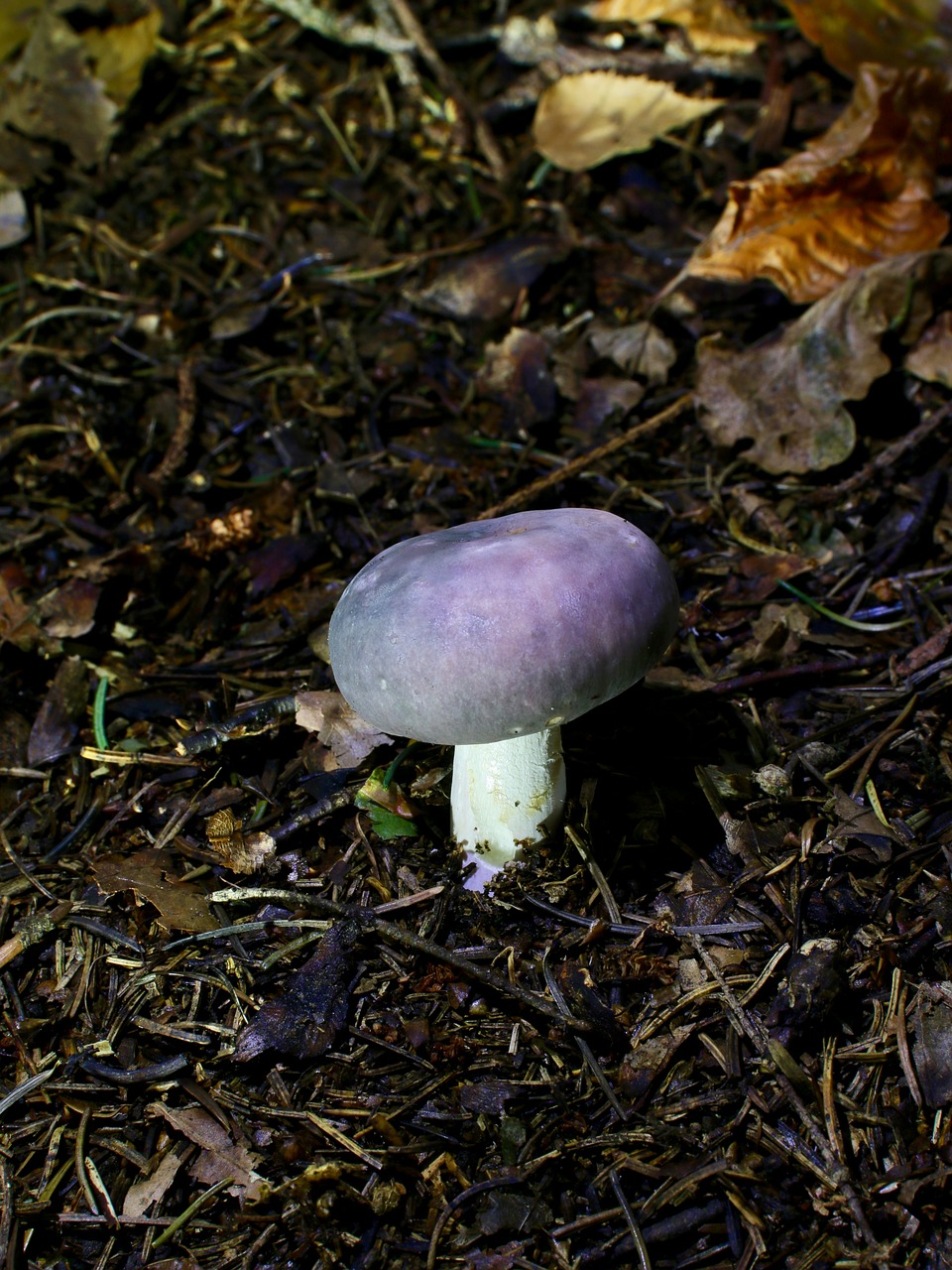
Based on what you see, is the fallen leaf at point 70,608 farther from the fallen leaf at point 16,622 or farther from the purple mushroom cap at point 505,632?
the purple mushroom cap at point 505,632

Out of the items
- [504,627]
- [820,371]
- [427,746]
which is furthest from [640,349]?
[504,627]

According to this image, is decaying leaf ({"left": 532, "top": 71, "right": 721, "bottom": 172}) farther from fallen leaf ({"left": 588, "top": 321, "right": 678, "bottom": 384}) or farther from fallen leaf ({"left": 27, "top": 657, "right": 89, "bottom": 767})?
fallen leaf ({"left": 27, "top": 657, "right": 89, "bottom": 767})

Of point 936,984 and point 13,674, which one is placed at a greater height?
point 13,674

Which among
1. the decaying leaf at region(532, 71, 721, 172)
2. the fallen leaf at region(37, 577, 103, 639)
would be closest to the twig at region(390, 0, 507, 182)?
the decaying leaf at region(532, 71, 721, 172)

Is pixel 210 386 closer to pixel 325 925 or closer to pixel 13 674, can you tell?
pixel 13 674

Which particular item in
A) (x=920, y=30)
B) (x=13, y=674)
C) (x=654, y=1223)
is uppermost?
(x=920, y=30)

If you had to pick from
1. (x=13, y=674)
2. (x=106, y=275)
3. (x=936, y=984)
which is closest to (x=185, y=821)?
(x=13, y=674)

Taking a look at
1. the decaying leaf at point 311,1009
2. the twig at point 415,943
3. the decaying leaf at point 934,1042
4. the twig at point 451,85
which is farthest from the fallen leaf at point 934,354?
the decaying leaf at point 311,1009
